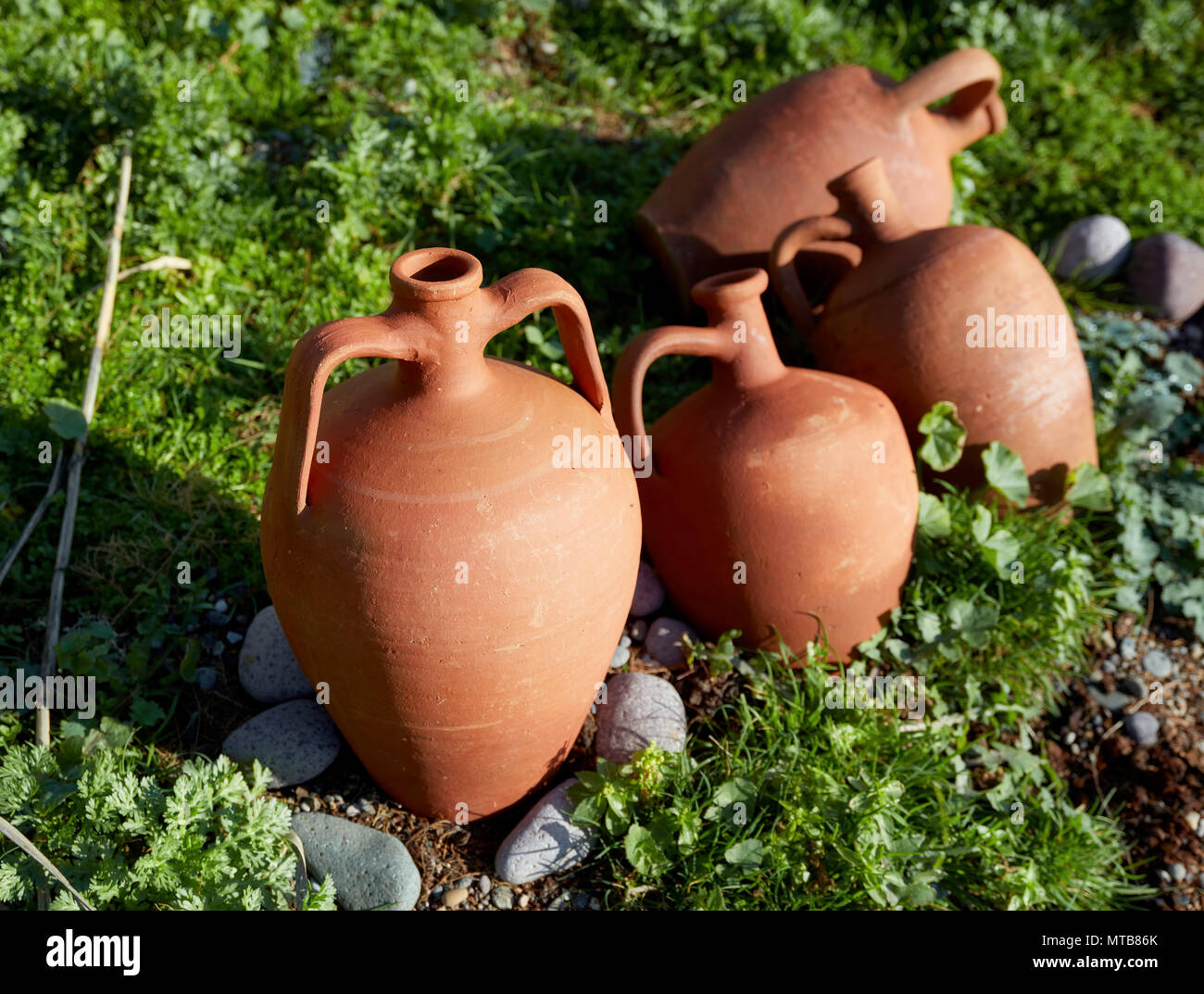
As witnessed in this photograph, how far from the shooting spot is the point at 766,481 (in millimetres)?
2715

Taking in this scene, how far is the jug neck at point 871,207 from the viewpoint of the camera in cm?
312

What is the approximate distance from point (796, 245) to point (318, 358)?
1.79 metres

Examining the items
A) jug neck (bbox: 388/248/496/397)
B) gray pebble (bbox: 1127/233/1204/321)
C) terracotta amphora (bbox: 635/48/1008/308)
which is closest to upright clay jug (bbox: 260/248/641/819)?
jug neck (bbox: 388/248/496/397)

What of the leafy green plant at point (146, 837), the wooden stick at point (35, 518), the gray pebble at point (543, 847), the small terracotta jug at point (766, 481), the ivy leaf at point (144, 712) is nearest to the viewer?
the leafy green plant at point (146, 837)

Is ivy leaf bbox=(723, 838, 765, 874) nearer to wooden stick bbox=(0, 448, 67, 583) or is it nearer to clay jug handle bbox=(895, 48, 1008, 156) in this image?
wooden stick bbox=(0, 448, 67, 583)

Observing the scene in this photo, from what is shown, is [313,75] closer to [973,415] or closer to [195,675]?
[195,675]

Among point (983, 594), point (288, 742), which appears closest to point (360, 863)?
point (288, 742)

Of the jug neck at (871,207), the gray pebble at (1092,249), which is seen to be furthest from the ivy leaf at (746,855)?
the gray pebble at (1092,249)

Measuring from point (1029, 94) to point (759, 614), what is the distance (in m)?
3.55

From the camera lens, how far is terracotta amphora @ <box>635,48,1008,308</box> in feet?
11.6

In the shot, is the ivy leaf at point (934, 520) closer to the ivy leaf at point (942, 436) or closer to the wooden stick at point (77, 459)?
the ivy leaf at point (942, 436)

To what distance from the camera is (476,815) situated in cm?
263

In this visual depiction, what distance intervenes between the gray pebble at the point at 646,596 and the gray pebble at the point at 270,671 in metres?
0.97
